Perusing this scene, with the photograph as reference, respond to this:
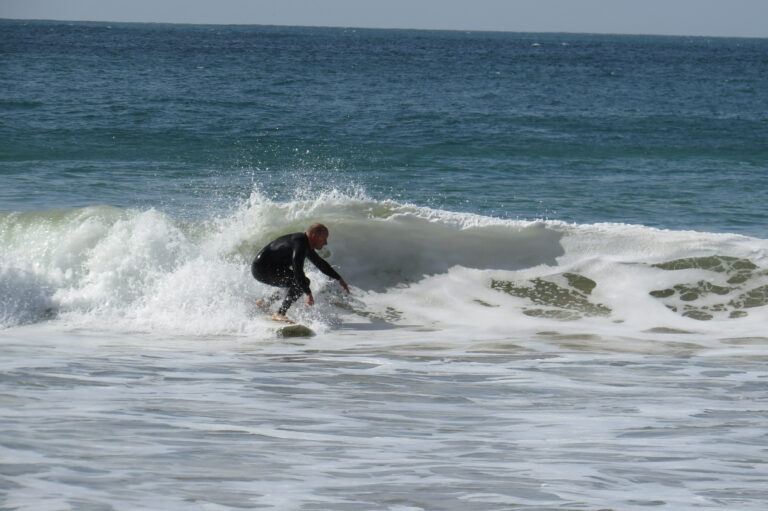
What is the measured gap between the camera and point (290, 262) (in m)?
10.2

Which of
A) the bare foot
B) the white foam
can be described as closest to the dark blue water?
the white foam

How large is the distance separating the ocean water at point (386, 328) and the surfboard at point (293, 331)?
0.08 metres

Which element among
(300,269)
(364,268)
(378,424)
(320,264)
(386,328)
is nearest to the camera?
(378,424)

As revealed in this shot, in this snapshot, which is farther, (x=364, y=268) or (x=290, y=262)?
(x=364, y=268)

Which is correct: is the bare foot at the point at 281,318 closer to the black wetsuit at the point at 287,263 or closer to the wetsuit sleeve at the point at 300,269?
the black wetsuit at the point at 287,263

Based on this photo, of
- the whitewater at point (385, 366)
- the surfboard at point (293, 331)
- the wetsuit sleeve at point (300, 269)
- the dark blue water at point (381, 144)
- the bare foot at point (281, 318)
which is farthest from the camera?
the dark blue water at point (381, 144)

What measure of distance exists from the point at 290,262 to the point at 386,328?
1.19 m

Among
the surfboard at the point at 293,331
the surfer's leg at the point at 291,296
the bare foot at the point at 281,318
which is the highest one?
the surfer's leg at the point at 291,296

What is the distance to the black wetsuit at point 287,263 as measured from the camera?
10.0 metres

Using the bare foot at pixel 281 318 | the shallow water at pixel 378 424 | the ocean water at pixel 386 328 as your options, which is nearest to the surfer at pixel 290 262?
the bare foot at pixel 281 318

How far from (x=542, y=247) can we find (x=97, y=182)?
9.84m

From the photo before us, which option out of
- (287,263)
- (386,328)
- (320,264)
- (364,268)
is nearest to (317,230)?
(320,264)

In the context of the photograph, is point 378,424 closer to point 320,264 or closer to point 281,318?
point 281,318

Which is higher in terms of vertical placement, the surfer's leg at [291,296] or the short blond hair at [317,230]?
the short blond hair at [317,230]
